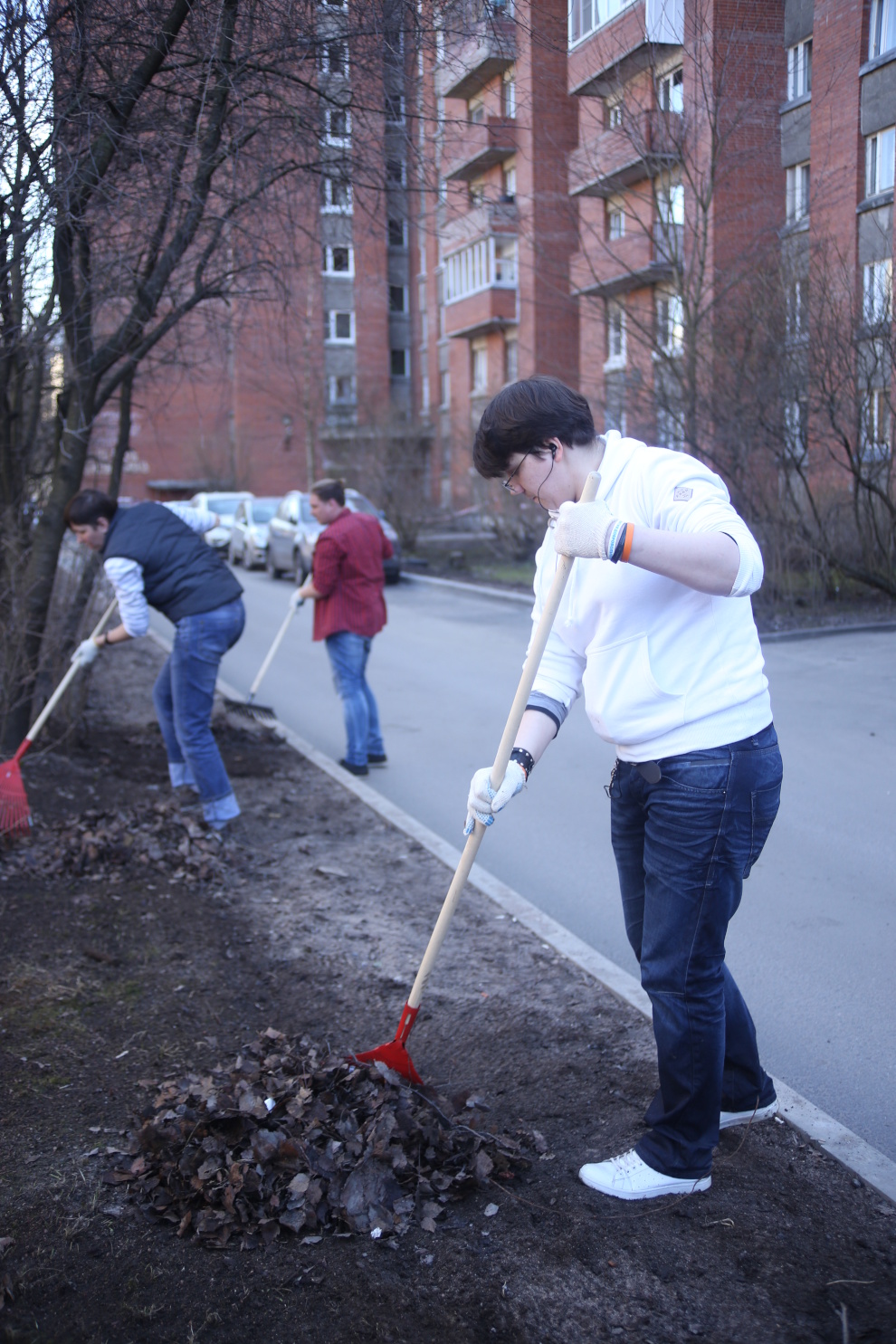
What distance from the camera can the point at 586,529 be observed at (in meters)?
2.43

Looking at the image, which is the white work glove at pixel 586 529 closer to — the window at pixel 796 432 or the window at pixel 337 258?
the window at pixel 337 258

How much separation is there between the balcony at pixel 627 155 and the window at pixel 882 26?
340 centimetres

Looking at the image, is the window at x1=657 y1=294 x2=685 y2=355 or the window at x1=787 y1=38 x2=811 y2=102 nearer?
the window at x1=787 y1=38 x2=811 y2=102

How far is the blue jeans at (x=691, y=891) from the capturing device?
8.48ft

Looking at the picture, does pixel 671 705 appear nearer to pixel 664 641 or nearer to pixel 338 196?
pixel 664 641

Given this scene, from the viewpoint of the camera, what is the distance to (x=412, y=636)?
15.0m

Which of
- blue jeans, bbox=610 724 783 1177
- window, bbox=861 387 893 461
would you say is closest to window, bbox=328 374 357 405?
window, bbox=861 387 893 461

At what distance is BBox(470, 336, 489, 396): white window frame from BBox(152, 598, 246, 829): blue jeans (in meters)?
30.5

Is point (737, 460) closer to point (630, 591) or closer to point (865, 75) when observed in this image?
point (865, 75)

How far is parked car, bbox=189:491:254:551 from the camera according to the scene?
94.0 ft

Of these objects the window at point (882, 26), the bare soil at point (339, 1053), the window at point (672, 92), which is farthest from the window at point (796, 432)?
the bare soil at point (339, 1053)

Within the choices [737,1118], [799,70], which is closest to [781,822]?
[737,1118]

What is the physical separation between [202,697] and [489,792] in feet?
11.5

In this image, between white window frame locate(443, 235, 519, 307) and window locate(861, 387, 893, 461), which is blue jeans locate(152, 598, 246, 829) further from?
white window frame locate(443, 235, 519, 307)
